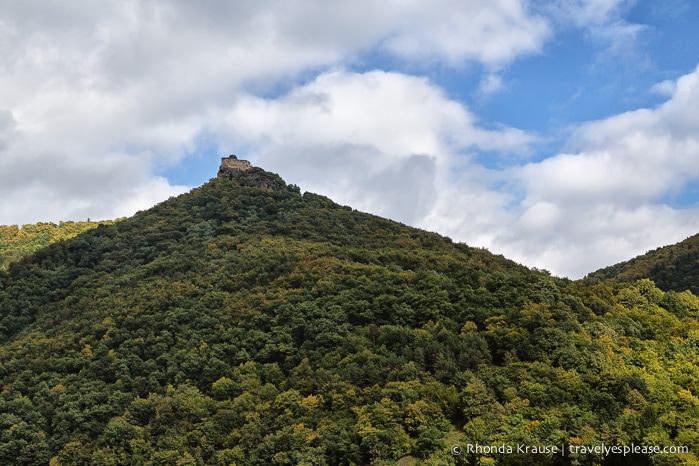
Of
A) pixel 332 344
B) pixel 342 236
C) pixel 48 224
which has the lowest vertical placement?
pixel 332 344

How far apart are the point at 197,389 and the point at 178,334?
8.84 meters

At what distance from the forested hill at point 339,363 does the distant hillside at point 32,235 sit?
3331cm

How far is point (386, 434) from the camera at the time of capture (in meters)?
39.8

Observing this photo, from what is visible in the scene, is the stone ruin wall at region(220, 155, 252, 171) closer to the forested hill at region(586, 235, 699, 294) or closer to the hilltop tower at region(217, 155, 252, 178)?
the hilltop tower at region(217, 155, 252, 178)

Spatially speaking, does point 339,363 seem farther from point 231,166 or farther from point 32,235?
point 32,235

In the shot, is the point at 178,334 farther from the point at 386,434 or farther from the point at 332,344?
the point at 386,434

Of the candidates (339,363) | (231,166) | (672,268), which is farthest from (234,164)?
(672,268)

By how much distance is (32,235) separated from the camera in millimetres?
114625

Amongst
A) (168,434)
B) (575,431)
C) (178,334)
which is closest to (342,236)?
(178,334)

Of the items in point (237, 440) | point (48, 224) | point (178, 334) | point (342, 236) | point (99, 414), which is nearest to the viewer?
point (237, 440)

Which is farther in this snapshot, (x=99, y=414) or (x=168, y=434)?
(x=99, y=414)

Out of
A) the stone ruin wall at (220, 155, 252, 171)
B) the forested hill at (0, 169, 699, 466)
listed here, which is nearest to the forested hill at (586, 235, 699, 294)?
the forested hill at (0, 169, 699, 466)

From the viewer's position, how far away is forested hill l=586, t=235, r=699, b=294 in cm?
7944

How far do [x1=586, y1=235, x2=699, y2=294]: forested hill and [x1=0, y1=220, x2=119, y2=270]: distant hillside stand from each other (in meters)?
85.9
